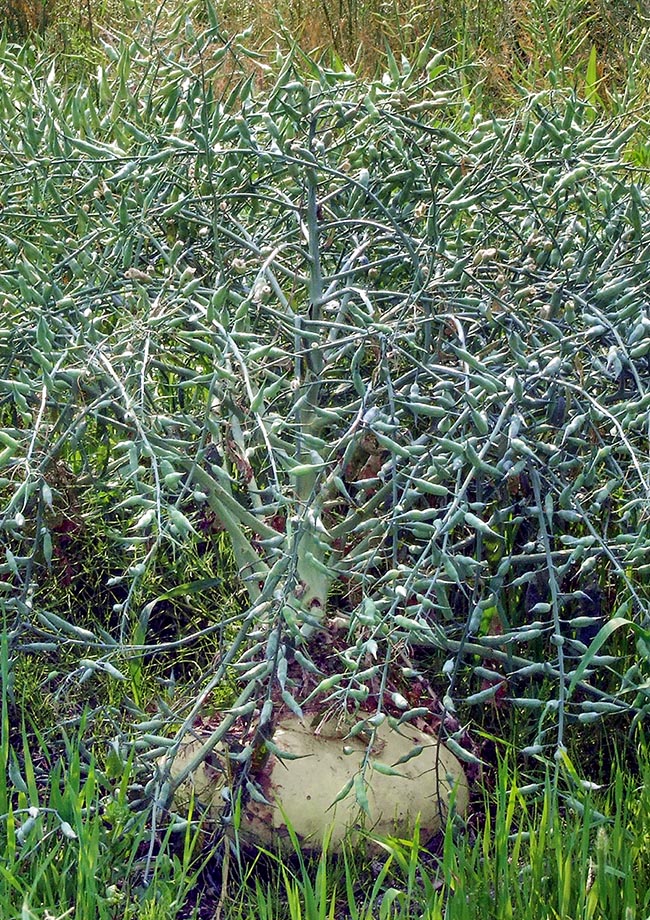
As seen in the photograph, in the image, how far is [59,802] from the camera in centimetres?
175

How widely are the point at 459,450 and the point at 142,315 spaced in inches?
21.6

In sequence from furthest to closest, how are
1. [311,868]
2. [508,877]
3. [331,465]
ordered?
[331,465], [311,868], [508,877]

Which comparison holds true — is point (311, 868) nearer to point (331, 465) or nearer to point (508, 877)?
point (508, 877)

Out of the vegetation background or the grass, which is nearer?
the grass

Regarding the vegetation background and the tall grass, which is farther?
the vegetation background

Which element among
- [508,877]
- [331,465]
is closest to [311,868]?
[508,877]

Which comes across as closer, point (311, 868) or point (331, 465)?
point (311, 868)

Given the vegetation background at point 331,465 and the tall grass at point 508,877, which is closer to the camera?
the tall grass at point 508,877

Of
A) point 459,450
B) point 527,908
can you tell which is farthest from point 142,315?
point 527,908

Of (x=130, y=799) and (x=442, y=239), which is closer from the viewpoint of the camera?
(x=130, y=799)

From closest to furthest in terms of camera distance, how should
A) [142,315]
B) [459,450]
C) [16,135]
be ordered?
[459,450] < [142,315] < [16,135]

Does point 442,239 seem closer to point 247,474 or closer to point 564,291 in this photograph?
point 564,291

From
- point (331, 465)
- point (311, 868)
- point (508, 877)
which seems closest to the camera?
point (508, 877)

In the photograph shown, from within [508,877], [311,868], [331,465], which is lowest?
[311,868]
